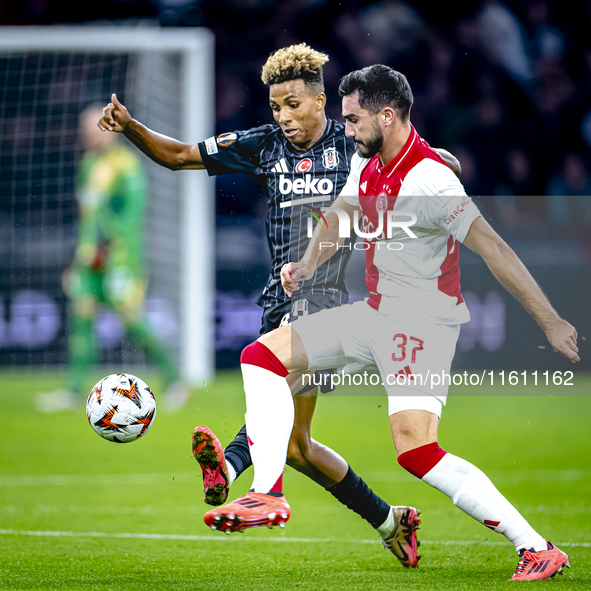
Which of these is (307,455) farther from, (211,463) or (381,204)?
(381,204)

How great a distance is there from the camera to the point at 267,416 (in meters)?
3.39

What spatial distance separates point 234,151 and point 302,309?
31.6 inches

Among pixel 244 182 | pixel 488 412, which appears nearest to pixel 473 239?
pixel 488 412

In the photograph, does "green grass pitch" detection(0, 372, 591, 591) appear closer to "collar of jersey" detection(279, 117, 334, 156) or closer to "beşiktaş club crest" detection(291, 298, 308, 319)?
"beşiktaş club crest" detection(291, 298, 308, 319)

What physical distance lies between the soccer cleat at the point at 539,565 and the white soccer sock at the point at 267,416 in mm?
917

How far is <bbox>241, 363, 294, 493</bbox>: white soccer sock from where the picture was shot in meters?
3.33

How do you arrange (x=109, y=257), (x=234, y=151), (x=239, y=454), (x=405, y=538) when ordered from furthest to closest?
(x=109, y=257), (x=234, y=151), (x=405, y=538), (x=239, y=454)

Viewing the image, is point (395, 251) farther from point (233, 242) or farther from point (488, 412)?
point (233, 242)

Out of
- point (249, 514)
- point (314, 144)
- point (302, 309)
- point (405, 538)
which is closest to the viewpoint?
point (249, 514)

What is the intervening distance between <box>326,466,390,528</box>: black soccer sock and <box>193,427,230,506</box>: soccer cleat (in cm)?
65

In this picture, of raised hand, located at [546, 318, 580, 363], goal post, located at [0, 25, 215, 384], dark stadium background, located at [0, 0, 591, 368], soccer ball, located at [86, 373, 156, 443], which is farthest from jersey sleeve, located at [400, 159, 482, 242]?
dark stadium background, located at [0, 0, 591, 368]

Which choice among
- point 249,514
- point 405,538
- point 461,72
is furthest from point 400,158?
point 461,72

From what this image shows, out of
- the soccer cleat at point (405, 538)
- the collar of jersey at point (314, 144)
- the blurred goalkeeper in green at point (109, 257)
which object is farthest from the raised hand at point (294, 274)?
the blurred goalkeeper in green at point (109, 257)

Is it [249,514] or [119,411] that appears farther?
[119,411]
